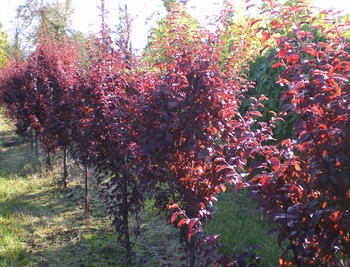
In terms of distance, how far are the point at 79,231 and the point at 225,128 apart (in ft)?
10.2

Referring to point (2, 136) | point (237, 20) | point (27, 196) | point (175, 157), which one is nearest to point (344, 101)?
point (175, 157)

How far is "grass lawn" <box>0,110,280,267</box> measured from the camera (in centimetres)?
438

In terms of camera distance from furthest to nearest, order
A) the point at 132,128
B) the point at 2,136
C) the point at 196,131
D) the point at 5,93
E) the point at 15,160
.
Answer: the point at 2,136
the point at 5,93
the point at 15,160
the point at 132,128
the point at 196,131

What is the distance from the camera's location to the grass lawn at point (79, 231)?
14.4ft

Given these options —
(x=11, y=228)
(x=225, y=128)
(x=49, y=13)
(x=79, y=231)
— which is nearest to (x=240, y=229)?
(x=79, y=231)

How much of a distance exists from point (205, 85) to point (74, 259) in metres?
2.87

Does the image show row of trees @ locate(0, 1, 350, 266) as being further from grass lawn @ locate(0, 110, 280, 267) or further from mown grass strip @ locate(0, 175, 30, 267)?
mown grass strip @ locate(0, 175, 30, 267)

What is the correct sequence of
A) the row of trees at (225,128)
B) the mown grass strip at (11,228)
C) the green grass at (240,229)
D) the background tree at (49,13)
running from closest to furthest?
the row of trees at (225,128), the mown grass strip at (11,228), the green grass at (240,229), the background tree at (49,13)

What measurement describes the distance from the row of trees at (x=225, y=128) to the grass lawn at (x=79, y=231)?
477 millimetres

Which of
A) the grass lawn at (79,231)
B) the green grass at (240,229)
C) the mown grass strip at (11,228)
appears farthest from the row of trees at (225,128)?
the mown grass strip at (11,228)

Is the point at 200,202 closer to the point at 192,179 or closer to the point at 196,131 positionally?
the point at 192,179

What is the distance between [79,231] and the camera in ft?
16.9

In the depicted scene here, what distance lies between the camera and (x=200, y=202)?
3.05 m

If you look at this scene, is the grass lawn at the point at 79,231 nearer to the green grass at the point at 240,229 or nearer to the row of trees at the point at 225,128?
the green grass at the point at 240,229
